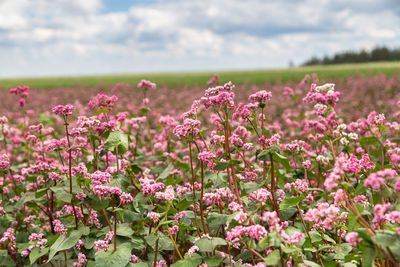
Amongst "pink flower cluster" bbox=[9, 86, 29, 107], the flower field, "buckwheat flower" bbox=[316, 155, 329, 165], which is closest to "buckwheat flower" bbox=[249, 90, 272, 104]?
the flower field

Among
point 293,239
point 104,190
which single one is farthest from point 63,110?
point 293,239

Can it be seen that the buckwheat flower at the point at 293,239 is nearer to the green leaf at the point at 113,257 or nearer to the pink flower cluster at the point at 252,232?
the pink flower cluster at the point at 252,232

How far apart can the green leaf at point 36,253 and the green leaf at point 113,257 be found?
775 mm

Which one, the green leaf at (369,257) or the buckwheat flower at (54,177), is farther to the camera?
the buckwheat flower at (54,177)

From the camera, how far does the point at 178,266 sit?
246cm

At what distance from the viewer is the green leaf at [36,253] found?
2932 millimetres

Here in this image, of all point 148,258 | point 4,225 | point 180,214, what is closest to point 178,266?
point 180,214

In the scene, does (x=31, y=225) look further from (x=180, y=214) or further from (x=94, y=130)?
(x=180, y=214)

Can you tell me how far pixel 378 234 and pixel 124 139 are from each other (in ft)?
7.88

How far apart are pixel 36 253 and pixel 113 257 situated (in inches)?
41.2

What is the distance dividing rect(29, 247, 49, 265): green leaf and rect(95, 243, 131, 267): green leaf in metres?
0.78

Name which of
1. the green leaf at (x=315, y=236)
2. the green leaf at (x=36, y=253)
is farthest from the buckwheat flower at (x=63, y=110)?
the green leaf at (x=315, y=236)

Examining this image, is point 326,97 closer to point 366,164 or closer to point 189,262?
point 366,164

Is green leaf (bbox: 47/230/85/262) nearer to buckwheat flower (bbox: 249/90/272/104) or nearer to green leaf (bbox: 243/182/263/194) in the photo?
green leaf (bbox: 243/182/263/194)
